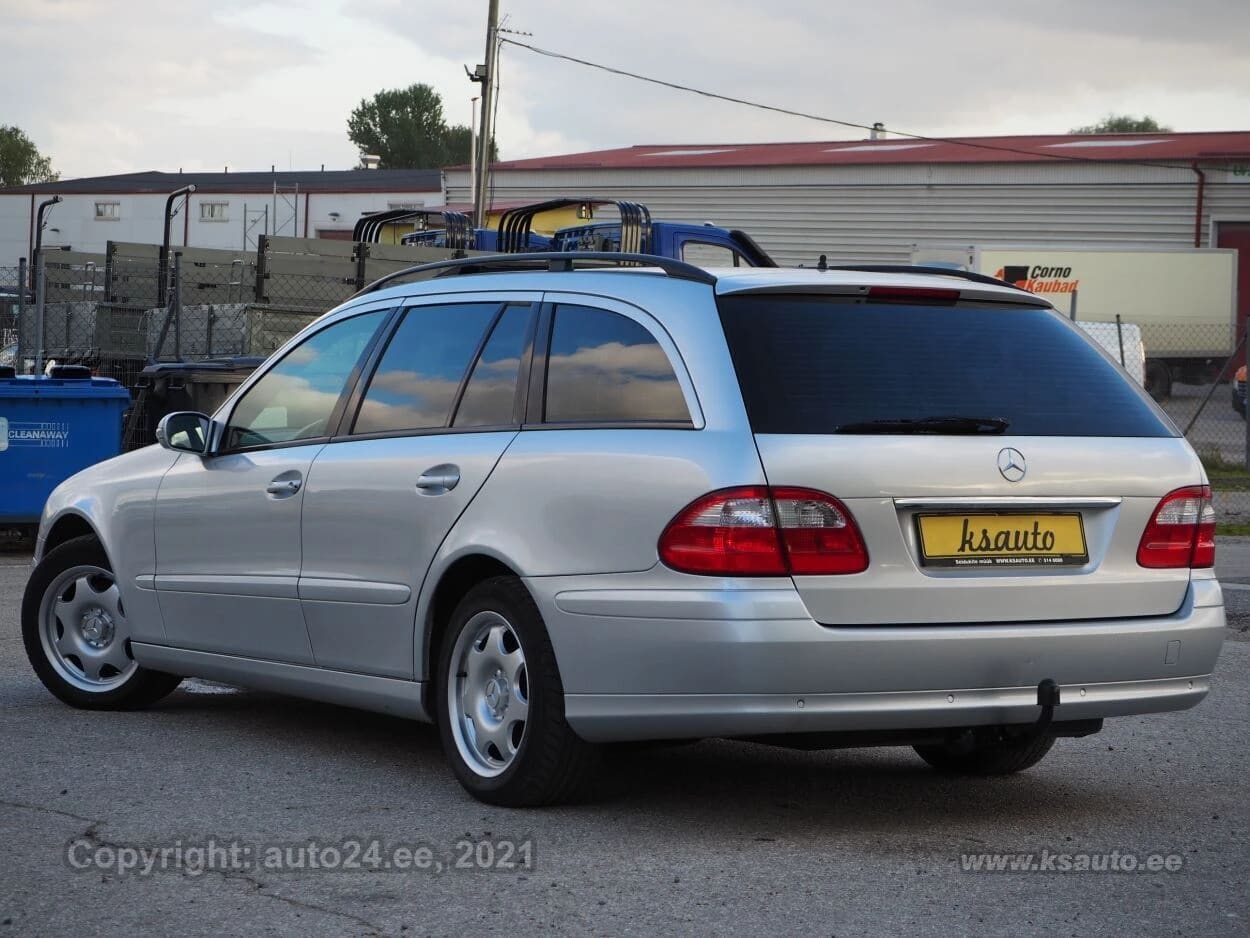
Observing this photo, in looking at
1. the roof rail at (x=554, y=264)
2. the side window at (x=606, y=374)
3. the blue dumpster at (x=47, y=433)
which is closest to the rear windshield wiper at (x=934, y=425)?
the side window at (x=606, y=374)

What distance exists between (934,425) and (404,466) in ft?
5.51

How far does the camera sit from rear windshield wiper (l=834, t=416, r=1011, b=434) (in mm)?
4836

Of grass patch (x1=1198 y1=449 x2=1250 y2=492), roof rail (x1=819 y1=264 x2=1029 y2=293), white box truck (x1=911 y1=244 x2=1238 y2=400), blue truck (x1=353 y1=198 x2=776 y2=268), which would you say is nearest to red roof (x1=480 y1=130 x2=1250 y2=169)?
A: white box truck (x1=911 y1=244 x2=1238 y2=400)

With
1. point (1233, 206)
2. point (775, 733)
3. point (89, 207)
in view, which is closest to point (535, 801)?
point (775, 733)

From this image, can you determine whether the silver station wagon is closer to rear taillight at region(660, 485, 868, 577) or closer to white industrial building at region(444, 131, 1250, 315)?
rear taillight at region(660, 485, 868, 577)

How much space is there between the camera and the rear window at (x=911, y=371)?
4.87 metres

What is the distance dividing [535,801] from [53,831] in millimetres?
1294

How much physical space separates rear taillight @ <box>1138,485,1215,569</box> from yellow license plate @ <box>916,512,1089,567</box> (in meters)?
0.27

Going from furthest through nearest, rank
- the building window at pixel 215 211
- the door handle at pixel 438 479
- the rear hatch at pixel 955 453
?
the building window at pixel 215 211 → the door handle at pixel 438 479 → the rear hatch at pixel 955 453

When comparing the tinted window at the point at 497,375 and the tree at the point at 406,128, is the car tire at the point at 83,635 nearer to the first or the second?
the tinted window at the point at 497,375

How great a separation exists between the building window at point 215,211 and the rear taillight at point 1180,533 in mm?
64786

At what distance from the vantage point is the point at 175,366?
46.1ft

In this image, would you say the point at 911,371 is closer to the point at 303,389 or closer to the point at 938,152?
the point at 303,389

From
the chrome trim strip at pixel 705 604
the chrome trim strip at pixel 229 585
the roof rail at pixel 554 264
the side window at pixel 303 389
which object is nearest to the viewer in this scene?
the chrome trim strip at pixel 705 604
